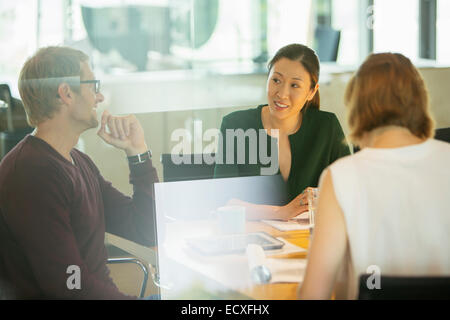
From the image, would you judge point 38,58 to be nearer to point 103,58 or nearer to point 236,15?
point 103,58

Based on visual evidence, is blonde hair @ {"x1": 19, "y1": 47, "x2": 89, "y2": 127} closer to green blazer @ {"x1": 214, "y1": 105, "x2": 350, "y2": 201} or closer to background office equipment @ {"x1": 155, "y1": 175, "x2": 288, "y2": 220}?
background office equipment @ {"x1": 155, "y1": 175, "x2": 288, "y2": 220}

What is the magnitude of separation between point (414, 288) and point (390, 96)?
396mm

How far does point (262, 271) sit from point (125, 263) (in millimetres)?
666

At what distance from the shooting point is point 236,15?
3.96 meters

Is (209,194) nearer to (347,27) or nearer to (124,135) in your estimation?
(124,135)

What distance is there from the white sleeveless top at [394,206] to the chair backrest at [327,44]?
301cm

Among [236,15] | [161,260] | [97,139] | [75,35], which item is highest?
[236,15]

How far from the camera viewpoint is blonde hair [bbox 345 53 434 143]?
3.50ft

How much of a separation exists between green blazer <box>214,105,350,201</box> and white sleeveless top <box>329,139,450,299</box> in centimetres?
77

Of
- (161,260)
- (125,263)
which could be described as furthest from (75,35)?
(161,260)

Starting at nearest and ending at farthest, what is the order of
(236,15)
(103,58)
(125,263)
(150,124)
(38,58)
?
(38,58) < (125,263) < (150,124) < (103,58) < (236,15)

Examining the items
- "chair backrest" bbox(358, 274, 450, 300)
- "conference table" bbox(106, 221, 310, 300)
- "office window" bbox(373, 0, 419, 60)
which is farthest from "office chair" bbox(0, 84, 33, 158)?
"office window" bbox(373, 0, 419, 60)

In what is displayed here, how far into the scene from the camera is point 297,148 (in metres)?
1.96

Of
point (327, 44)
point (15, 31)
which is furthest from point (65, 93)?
point (327, 44)
